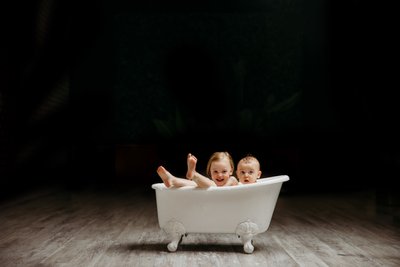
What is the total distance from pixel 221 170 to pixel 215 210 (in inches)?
6.6

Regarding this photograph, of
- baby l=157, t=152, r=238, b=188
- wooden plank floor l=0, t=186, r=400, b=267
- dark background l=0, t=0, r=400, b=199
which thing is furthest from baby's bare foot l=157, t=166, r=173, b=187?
dark background l=0, t=0, r=400, b=199

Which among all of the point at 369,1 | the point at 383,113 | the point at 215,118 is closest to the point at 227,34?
the point at 215,118

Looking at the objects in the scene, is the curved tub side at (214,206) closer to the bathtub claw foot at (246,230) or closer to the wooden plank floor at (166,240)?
the bathtub claw foot at (246,230)

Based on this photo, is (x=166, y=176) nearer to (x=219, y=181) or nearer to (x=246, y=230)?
(x=219, y=181)

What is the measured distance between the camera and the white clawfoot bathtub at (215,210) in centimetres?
201

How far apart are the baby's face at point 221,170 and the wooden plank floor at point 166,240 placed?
12.2 inches

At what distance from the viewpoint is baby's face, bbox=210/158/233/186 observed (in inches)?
79.4

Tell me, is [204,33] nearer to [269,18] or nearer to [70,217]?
[269,18]

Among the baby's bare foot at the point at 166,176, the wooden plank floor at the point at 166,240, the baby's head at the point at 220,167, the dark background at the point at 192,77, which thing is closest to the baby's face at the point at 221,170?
the baby's head at the point at 220,167

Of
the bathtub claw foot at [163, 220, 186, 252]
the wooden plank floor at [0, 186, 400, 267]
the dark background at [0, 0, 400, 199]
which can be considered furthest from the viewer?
the dark background at [0, 0, 400, 199]

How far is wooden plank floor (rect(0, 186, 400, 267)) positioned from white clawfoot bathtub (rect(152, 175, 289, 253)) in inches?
3.8

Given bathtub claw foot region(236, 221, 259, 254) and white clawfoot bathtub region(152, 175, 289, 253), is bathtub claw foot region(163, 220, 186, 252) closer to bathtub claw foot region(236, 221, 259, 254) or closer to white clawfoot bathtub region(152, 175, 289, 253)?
white clawfoot bathtub region(152, 175, 289, 253)

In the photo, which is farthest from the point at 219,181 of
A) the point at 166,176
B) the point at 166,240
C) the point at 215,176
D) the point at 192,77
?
the point at 192,77

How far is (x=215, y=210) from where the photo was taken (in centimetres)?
203
